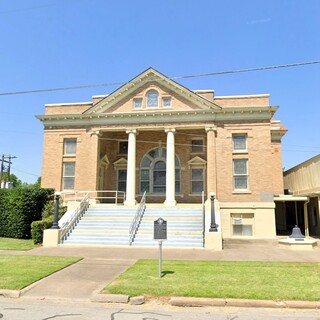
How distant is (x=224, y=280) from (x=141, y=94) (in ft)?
57.3

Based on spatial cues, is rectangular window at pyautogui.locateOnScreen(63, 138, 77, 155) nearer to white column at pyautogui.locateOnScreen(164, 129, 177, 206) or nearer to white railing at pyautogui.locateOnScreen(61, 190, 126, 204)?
white railing at pyautogui.locateOnScreen(61, 190, 126, 204)

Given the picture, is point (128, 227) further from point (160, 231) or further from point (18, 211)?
point (160, 231)

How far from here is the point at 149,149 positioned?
25.6 meters

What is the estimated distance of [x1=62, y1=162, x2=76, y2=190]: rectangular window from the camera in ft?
79.4

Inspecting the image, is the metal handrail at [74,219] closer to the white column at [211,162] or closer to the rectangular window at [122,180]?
the rectangular window at [122,180]

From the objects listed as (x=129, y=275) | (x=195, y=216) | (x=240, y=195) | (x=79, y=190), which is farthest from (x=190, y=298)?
(x=79, y=190)

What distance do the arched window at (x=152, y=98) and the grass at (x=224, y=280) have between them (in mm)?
14526

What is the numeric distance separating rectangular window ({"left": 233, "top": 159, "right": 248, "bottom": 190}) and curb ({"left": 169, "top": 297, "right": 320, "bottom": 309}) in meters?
15.6

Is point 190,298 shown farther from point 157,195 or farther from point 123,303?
point 157,195

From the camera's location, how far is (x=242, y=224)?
70.0 ft

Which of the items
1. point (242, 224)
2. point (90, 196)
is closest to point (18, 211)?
point (90, 196)

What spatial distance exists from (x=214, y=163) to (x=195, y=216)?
4621 millimetres

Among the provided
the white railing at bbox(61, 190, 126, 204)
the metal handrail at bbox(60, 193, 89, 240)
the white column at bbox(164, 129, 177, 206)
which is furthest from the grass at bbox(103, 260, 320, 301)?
the white railing at bbox(61, 190, 126, 204)

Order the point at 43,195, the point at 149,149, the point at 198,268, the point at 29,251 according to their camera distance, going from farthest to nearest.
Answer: the point at 149,149 < the point at 43,195 < the point at 29,251 < the point at 198,268
